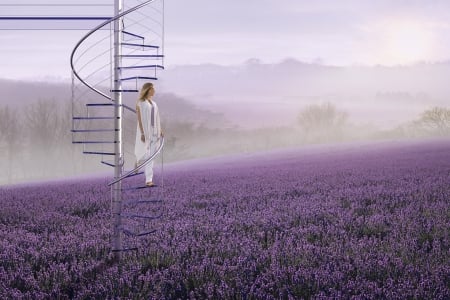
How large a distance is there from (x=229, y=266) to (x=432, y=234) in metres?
2.32

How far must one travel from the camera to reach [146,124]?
4.01 m

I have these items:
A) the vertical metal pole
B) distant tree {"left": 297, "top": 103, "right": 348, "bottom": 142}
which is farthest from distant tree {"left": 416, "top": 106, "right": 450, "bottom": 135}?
the vertical metal pole

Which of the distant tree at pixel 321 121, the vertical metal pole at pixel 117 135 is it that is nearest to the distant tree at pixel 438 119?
the distant tree at pixel 321 121

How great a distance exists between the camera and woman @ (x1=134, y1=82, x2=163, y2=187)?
3990 millimetres

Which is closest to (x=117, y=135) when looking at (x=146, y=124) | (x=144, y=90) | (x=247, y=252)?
(x=146, y=124)

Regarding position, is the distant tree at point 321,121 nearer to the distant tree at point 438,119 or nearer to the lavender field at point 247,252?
the distant tree at point 438,119

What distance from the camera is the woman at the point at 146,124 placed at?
3990 mm

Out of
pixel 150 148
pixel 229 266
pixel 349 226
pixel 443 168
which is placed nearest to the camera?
pixel 229 266

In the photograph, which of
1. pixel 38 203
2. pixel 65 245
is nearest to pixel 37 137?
pixel 38 203

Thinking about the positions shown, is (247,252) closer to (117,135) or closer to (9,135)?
(117,135)

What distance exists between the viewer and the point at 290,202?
23.5ft

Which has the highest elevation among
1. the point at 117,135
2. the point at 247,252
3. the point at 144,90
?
the point at 144,90

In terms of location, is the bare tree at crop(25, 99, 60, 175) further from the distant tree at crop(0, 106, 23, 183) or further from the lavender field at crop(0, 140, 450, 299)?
the lavender field at crop(0, 140, 450, 299)

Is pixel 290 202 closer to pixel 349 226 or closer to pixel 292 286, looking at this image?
pixel 349 226
